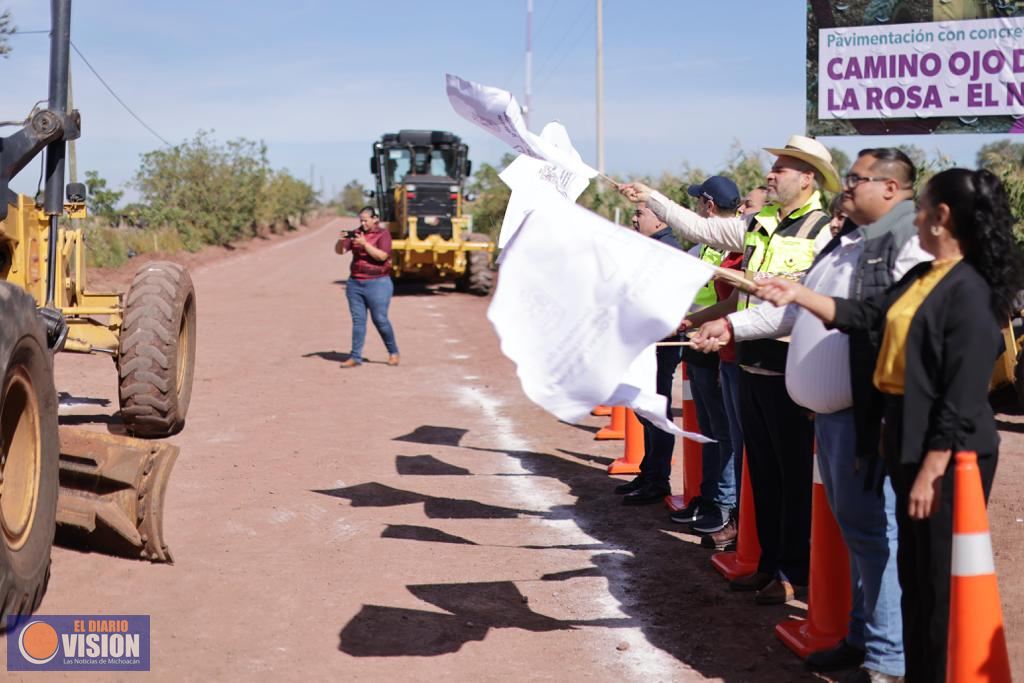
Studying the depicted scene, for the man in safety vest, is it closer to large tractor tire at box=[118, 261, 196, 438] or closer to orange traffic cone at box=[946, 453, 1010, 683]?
orange traffic cone at box=[946, 453, 1010, 683]

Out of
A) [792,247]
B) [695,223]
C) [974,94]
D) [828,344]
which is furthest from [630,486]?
[974,94]

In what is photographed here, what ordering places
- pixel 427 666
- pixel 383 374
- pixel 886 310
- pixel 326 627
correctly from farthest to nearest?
pixel 383 374
pixel 326 627
pixel 427 666
pixel 886 310

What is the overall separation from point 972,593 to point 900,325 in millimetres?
861

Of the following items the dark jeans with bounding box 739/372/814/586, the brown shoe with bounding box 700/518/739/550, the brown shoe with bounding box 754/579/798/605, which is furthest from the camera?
the brown shoe with bounding box 700/518/739/550

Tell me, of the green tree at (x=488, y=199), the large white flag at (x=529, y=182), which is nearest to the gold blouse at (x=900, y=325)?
the large white flag at (x=529, y=182)

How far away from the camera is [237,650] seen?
187 inches

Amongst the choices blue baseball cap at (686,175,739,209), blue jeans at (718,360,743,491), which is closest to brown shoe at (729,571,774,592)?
blue jeans at (718,360,743,491)

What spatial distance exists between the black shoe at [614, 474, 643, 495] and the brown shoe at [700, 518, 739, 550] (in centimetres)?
104

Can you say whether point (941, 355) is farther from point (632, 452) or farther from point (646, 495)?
point (632, 452)

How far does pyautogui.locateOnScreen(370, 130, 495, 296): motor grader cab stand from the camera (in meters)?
23.3

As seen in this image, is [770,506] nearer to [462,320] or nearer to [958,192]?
[958,192]

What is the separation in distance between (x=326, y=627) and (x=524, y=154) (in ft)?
7.47

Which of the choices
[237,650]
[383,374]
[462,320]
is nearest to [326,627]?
[237,650]

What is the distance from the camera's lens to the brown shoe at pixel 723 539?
20.6 feet
